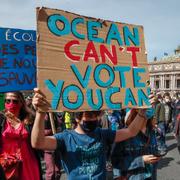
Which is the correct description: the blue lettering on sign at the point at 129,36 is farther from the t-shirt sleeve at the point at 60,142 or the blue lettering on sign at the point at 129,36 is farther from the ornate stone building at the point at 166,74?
the ornate stone building at the point at 166,74

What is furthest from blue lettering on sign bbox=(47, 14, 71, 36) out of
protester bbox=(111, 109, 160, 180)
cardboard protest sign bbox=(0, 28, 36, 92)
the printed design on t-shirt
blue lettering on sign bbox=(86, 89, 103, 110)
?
cardboard protest sign bbox=(0, 28, 36, 92)

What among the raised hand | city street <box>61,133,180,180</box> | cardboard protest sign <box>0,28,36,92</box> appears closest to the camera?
the raised hand

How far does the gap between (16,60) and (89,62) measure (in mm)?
1444

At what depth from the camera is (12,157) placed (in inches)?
133

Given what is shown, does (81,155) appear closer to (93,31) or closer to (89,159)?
(89,159)

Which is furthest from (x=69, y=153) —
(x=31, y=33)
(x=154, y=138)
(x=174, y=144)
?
(x=174, y=144)

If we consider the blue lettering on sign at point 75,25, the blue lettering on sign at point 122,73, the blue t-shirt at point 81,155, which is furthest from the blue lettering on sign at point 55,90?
the blue lettering on sign at point 122,73

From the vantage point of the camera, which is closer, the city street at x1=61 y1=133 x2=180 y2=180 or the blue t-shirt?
the blue t-shirt

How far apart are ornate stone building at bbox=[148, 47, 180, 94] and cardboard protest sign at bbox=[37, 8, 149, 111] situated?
9459 cm

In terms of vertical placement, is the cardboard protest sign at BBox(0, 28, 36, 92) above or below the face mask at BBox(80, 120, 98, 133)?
above

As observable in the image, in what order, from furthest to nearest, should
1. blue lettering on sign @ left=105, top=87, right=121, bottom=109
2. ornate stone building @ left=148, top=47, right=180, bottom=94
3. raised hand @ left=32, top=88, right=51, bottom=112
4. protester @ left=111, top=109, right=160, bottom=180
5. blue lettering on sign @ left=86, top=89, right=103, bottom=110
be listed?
1. ornate stone building @ left=148, top=47, right=180, bottom=94
2. protester @ left=111, top=109, right=160, bottom=180
3. blue lettering on sign @ left=105, top=87, right=121, bottom=109
4. blue lettering on sign @ left=86, top=89, right=103, bottom=110
5. raised hand @ left=32, top=88, right=51, bottom=112

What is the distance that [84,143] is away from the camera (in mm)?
2771

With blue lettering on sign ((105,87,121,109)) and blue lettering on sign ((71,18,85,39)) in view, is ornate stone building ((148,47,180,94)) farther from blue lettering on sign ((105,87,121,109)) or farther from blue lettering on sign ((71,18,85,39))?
blue lettering on sign ((71,18,85,39))

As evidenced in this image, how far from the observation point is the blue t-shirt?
2.74 metres
